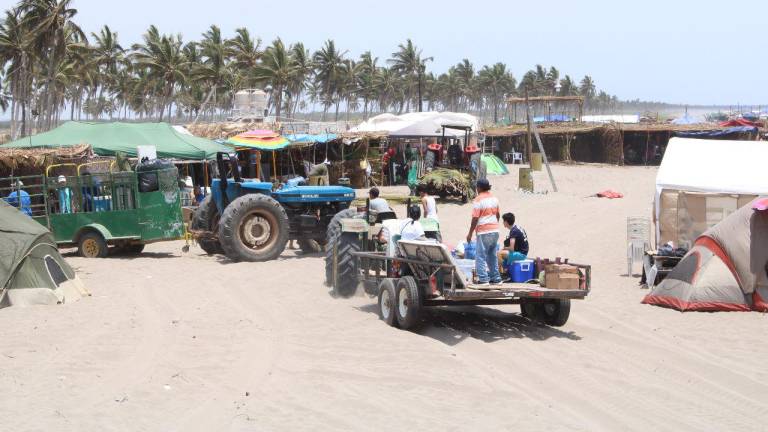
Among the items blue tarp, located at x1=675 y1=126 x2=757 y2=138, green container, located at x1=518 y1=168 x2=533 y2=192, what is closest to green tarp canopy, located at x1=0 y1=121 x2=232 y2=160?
green container, located at x1=518 y1=168 x2=533 y2=192

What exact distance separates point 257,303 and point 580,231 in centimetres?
1069

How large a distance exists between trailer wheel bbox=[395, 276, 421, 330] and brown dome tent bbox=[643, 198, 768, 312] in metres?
3.93

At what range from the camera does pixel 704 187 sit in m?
14.5

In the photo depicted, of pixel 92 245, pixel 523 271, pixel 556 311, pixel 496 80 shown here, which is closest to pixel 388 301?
pixel 523 271

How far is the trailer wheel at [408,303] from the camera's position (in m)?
9.76

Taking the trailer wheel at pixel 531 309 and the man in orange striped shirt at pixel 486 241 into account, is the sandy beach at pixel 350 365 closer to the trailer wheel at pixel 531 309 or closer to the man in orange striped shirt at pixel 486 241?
the trailer wheel at pixel 531 309

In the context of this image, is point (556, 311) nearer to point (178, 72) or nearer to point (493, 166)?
point (493, 166)

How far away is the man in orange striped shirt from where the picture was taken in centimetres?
993

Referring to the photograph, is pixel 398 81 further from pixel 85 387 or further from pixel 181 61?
pixel 85 387

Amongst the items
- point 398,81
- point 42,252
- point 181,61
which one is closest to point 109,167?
point 42,252

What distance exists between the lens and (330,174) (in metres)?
32.7

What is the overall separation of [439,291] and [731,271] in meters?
4.48

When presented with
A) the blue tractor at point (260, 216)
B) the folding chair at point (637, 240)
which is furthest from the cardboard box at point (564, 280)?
the blue tractor at point (260, 216)

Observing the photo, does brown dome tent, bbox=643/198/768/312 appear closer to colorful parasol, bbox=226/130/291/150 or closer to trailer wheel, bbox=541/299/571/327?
trailer wheel, bbox=541/299/571/327
